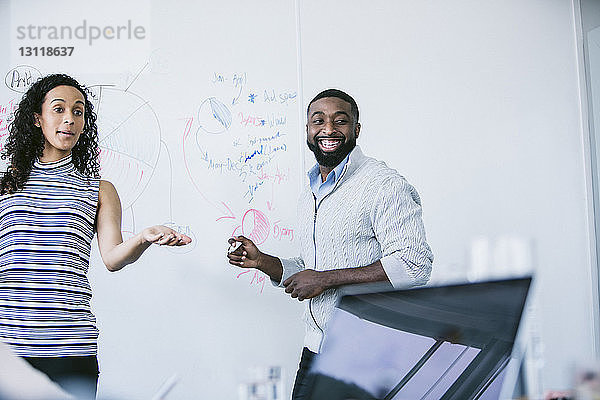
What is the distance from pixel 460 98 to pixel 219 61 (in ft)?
3.65

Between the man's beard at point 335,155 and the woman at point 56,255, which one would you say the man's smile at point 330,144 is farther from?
the woman at point 56,255

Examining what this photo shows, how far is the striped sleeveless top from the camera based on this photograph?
2350 millimetres

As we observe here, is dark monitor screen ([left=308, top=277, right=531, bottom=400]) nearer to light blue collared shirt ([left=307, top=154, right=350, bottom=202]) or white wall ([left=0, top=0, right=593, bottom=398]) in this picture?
light blue collared shirt ([left=307, top=154, right=350, bottom=202])

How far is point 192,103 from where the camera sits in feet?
10.3

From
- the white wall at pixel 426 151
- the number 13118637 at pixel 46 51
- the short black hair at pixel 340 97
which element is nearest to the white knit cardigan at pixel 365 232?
the short black hair at pixel 340 97

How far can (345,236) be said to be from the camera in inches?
97.1

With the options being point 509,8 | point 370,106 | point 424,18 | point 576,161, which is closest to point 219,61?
point 370,106

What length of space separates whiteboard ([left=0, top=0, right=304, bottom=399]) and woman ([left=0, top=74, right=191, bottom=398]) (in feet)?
1.82

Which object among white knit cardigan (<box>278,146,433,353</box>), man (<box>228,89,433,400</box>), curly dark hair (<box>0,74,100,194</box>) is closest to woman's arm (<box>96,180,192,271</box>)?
curly dark hair (<box>0,74,100,194</box>)

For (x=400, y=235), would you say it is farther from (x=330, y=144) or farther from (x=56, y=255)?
(x=56, y=255)

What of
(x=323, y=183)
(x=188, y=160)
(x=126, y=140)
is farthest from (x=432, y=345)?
(x=126, y=140)

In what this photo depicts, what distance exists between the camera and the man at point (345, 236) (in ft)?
7.79

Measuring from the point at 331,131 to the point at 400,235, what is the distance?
57 centimetres

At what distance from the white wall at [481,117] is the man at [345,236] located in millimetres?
583
